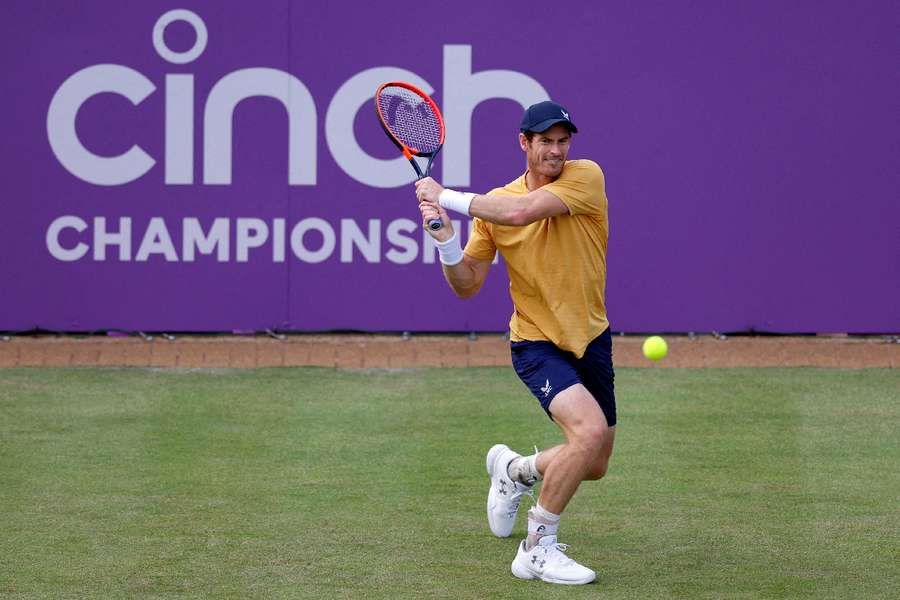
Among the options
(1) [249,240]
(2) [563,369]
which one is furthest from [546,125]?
(1) [249,240]

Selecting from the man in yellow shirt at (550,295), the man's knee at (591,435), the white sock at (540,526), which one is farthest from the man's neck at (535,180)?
the white sock at (540,526)

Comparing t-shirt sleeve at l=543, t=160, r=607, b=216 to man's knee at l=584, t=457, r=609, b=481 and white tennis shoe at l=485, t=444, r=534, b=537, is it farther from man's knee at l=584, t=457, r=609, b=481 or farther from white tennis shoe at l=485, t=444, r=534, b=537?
white tennis shoe at l=485, t=444, r=534, b=537

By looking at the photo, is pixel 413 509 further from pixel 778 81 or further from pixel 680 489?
pixel 778 81

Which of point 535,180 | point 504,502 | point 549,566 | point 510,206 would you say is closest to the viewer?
point 549,566

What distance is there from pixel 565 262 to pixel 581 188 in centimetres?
30

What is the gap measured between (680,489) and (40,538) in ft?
9.66

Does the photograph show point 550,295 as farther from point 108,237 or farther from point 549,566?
point 108,237

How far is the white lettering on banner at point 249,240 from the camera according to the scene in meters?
11.1

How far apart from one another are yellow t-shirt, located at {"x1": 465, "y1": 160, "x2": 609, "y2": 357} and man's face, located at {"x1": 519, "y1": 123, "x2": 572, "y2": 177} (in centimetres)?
5

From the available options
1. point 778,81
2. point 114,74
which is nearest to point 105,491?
point 114,74

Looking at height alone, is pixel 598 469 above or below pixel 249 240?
below

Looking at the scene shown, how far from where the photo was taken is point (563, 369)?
5.61 metres

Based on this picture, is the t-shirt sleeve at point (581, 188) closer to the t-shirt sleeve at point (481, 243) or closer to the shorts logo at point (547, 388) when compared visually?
the t-shirt sleeve at point (481, 243)

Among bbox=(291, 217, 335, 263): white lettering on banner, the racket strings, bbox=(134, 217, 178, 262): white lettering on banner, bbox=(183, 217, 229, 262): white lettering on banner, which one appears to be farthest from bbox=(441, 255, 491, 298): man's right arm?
bbox=(134, 217, 178, 262): white lettering on banner
